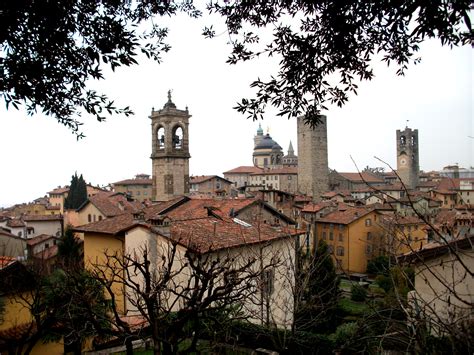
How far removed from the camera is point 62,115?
13.6 feet

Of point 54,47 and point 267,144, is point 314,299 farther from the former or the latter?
point 267,144

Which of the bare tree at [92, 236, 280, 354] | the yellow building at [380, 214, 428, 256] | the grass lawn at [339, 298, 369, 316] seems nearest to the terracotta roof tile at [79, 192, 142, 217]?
the grass lawn at [339, 298, 369, 316]

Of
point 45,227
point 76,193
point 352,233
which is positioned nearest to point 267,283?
point 352,233

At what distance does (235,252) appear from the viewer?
12977 millimetres

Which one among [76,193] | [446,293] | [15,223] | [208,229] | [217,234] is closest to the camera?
[446,293]

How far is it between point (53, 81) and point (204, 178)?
70.8 metres

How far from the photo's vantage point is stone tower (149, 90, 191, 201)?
98.7 feet

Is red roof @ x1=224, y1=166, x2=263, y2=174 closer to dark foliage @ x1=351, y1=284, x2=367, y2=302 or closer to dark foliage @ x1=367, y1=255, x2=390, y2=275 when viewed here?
dark foliage @ x1=367, y1=255, x2=390, y2=275

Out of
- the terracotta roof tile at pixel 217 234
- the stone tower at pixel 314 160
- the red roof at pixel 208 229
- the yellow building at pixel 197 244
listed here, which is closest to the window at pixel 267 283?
the yellow building at pixel 197 244

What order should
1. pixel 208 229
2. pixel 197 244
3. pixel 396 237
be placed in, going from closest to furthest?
pixel 396 237 < pixel 197 244 < pixel 208 229

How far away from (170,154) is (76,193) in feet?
94.4

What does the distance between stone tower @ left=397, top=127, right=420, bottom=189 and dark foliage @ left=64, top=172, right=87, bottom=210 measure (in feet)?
168

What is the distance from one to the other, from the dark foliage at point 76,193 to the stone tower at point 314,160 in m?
29.7

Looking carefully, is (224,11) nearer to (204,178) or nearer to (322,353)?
(322,353)
